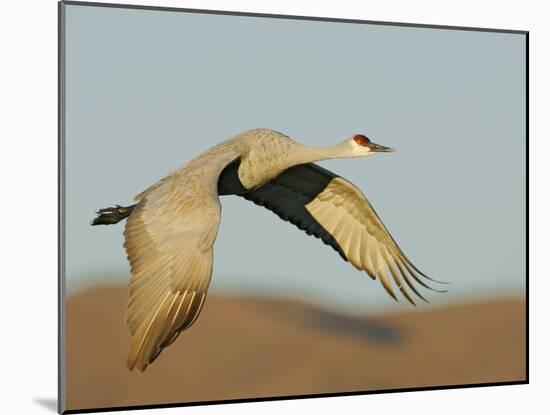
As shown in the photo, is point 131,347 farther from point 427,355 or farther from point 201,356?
point 427,355

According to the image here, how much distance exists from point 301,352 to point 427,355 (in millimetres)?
770

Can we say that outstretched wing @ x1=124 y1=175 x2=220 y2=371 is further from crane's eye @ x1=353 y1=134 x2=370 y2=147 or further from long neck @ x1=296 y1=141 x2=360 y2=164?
crane's eye @ x1=353 y1=134 x2=370 y2=147

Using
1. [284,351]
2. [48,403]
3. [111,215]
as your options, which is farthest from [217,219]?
[48,403]

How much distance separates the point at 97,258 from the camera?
16.7 feet

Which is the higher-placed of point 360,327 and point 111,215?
point 111,215

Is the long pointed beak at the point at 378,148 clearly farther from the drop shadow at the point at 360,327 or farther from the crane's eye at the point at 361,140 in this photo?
the drop shadow at the point at 360,327

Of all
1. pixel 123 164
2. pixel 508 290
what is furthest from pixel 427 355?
pixel 123 164

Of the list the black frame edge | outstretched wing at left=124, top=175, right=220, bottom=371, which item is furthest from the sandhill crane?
the black frame edge

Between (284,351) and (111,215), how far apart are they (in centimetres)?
115

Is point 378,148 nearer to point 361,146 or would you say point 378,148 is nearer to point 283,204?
point 361,146

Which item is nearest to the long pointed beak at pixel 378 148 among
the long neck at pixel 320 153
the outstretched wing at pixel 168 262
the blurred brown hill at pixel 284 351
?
the long neck at pixel 320 153

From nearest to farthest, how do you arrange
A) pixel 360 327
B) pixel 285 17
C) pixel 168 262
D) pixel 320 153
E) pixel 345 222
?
pixel 168 262 < pixel 320 153 < pixel 285 17 < pixel 360 327 < pixel 345 222

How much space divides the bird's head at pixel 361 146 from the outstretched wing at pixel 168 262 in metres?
0.93

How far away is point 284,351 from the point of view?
552 centimetres
